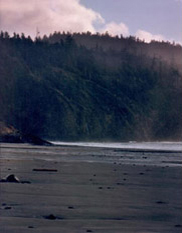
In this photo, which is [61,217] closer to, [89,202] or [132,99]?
[89,202]

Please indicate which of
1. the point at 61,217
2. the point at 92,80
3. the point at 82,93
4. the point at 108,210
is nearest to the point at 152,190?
the point at 108,210

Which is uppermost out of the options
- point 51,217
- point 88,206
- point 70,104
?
point 70,104

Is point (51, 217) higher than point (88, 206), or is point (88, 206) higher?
point (51, 217)

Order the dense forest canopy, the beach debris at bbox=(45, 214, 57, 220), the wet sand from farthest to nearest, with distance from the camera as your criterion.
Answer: the dense forest canopy, the beach debris at bbox=(45, 214, 57, 220), the wet sand

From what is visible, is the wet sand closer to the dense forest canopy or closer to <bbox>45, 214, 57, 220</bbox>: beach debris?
<bbox>45, 214, 57, 220</bbox>: beach debris

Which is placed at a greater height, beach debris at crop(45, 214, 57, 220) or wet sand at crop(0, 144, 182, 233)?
beach debris at crop(45, 214, 57, 220)

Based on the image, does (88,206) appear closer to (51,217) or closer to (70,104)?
(51,217)

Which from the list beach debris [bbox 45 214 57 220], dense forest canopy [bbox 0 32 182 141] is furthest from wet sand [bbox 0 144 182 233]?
dense forest canopy [bbox 0 32 182 141]

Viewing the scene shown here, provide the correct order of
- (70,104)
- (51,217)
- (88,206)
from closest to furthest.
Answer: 1. (51,217)
2. (88,206)
3. (70,104)

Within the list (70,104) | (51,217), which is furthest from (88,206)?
(70,104)

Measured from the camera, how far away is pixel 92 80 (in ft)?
637

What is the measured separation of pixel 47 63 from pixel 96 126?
32.9m

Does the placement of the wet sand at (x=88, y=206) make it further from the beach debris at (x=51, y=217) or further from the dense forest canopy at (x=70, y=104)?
the dense forest canopy at (x=70, y=104)

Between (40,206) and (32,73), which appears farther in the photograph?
(32,73)
